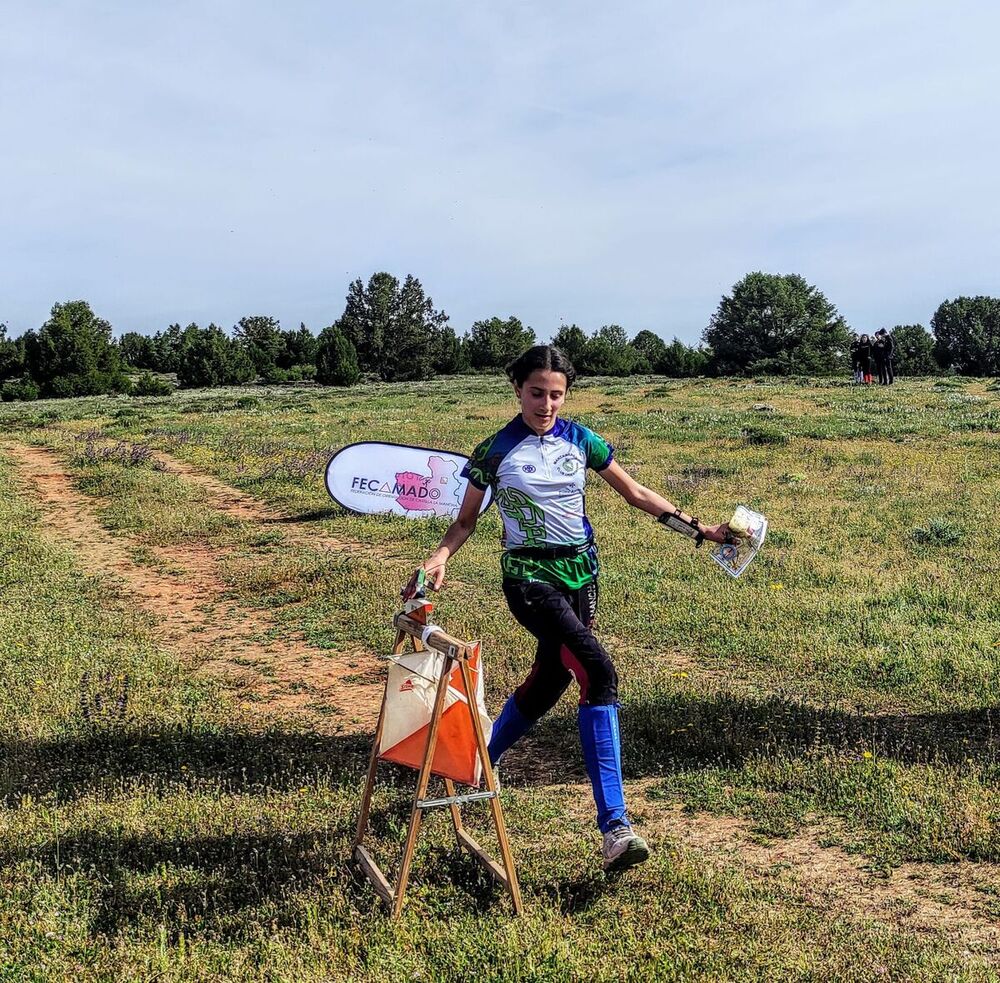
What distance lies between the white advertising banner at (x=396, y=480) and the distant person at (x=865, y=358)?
1184 inches

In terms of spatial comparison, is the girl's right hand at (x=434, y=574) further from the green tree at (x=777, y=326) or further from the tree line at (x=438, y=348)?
the green tree at (x=777, y=326)

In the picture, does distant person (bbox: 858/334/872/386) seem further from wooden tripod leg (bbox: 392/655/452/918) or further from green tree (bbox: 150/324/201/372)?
green tree (bbox: 150/324/201/372)

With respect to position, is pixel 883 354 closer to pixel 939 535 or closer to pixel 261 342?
pixel 939 535

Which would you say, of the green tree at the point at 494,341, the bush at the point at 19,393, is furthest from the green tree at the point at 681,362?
the bush at the point at 19,393

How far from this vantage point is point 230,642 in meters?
8.83

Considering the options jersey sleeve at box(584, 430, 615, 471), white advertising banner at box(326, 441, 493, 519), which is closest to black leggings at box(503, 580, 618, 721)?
jersey sleeve at box(584, 430, 615, 471)

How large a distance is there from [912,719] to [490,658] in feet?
10.4

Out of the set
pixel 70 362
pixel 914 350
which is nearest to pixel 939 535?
pixel 70 362

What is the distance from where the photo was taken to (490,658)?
775cm

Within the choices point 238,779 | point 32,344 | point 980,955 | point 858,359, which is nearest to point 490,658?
point 238,779

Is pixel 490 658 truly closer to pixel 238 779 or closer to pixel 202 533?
pixel 238 779

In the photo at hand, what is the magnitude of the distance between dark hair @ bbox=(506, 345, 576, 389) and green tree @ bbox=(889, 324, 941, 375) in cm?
8453

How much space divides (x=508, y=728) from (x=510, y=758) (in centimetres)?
101

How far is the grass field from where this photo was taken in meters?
3.86
